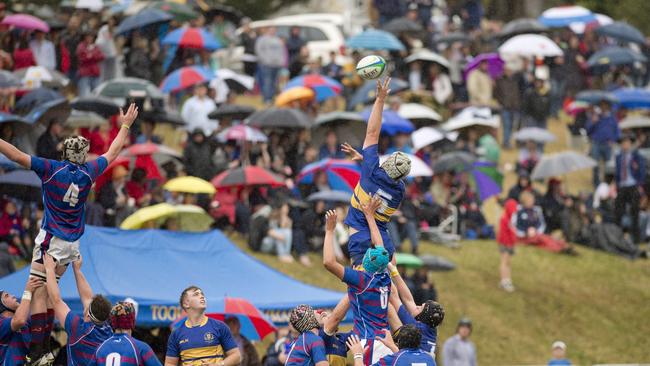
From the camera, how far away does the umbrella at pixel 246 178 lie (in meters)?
23.9

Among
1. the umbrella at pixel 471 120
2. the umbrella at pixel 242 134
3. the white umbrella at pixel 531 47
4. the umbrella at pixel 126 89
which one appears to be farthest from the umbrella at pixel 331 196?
the white umbrella at pixel 531 47

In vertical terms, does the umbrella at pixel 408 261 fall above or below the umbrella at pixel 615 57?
below

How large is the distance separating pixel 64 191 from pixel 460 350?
9.01 m

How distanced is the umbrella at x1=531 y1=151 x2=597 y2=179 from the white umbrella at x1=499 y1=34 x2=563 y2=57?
576 cm

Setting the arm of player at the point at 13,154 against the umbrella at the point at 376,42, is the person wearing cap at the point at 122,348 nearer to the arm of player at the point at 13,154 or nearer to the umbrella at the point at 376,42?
the arm of player at the point at 13,154

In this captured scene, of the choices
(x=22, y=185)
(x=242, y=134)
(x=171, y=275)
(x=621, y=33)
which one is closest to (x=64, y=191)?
(x=171, y=275)

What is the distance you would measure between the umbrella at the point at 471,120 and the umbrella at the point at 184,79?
504 cm

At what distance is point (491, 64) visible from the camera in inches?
1348

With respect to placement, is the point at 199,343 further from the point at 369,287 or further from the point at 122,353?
the point at 369,287

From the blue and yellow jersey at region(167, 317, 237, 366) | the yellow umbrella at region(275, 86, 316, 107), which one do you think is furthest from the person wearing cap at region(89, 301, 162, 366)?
the yellow umbrella at region(275, 86, 316, 107)

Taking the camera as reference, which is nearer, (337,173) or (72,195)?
(72,195)

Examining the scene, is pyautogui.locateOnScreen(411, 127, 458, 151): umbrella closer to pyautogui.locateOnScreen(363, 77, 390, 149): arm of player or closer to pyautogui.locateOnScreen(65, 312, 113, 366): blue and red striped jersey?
pyautogui.locateOnScreen(363, 77, 390, 149): arm of player

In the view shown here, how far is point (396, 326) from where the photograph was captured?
14.2 m

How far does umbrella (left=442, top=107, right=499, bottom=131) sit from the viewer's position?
2953cm
